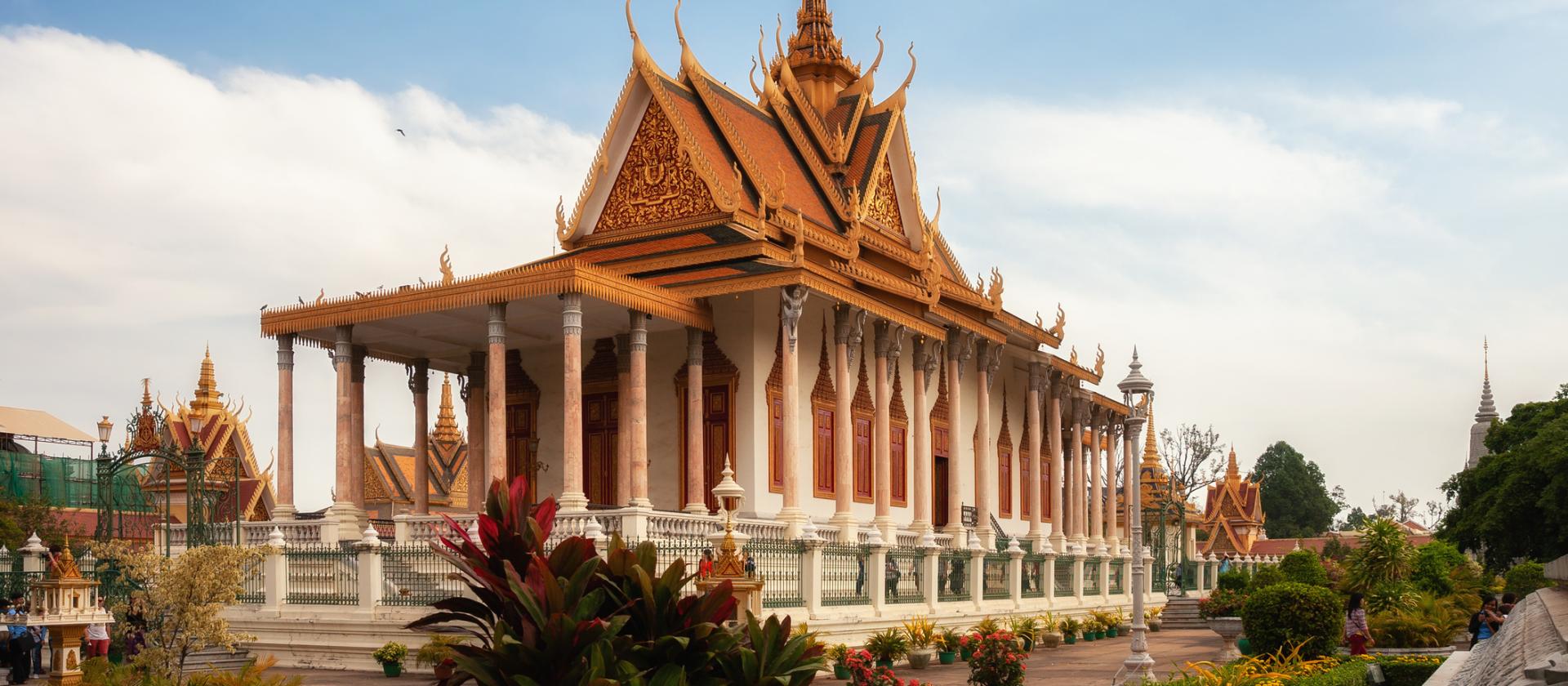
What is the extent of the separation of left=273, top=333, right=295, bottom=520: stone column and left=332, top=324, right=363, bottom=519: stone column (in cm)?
66

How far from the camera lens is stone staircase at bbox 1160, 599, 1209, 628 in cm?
2927

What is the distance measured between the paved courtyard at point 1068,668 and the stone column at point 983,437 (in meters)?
3.20

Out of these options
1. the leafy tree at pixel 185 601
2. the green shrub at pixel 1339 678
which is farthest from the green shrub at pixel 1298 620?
the leafy tree at pixel 185 601

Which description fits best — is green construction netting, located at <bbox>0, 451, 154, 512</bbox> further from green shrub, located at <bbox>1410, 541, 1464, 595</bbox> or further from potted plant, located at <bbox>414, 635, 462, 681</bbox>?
green shrub, located at <bbox>1410, 541, 1464, 595</bbox>

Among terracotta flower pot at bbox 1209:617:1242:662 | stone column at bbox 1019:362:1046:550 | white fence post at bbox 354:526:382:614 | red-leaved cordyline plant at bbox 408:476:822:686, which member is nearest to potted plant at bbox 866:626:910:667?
terracotta flower pot at bbox 1209:617:1242:662

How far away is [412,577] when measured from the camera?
17797mm

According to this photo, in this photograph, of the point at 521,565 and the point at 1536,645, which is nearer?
the point at 1536,645

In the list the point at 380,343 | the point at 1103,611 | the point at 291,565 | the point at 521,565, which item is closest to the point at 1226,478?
the point at 1103,611

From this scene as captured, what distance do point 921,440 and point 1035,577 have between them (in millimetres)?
3048

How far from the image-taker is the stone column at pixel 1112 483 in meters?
34.8

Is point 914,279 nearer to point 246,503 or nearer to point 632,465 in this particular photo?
point 632,465

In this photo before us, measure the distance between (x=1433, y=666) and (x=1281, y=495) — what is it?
76.8 metres

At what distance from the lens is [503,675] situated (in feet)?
25.5

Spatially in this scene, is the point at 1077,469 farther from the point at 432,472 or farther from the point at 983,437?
the point at 432,472
